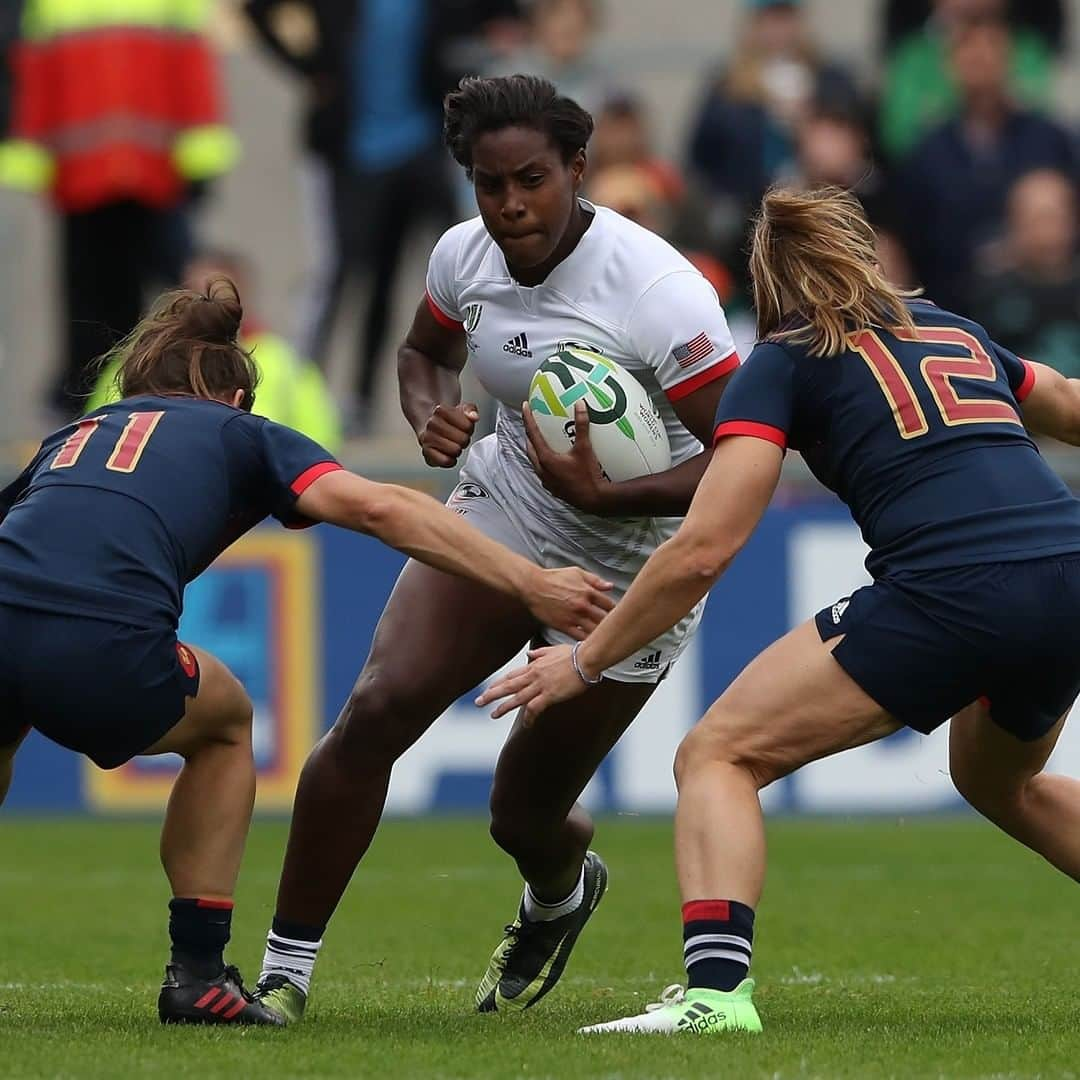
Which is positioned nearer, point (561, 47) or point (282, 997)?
point (282, 997)

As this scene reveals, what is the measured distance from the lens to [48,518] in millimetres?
5328

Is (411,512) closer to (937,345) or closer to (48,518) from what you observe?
(48,518)

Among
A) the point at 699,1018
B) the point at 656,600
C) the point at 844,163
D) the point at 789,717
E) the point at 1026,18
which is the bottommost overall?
the point at 699,1018

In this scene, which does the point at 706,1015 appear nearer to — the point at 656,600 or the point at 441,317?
the point at 656,600

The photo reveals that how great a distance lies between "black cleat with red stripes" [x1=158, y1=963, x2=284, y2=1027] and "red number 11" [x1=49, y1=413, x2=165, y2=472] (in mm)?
1214

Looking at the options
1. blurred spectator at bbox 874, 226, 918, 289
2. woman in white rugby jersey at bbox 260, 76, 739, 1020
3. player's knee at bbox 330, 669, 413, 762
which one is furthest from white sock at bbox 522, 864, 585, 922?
blurred spectator at bbox 874, 226, 918, 289

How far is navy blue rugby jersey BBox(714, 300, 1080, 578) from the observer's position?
204 inches

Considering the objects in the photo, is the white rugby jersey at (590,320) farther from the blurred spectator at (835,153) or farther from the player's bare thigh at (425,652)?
the blurred spectator at (835,153)

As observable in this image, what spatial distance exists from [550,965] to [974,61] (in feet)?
25.8

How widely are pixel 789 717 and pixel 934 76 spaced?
9.23 meters

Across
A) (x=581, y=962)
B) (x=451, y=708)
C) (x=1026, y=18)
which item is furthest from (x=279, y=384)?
(x=581, y=962)

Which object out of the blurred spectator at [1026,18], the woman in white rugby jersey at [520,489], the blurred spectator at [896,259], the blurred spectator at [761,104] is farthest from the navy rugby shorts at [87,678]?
the blurred spectator at [1026,18]

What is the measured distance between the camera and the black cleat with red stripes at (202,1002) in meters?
5.54

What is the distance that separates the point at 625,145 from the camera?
12430 mm
